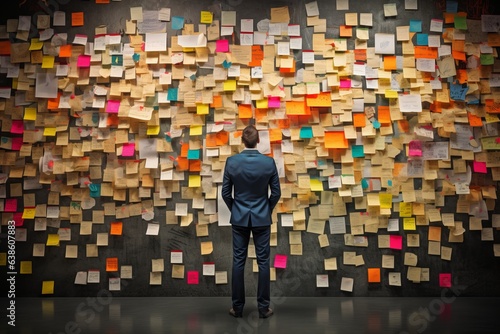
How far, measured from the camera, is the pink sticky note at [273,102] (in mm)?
4949

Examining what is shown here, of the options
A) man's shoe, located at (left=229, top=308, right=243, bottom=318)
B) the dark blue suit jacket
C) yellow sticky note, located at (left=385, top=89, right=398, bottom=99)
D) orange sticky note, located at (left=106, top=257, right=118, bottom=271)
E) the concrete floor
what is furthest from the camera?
orange sticky note, located at (left=106, top=257, right=118, bottom=271)

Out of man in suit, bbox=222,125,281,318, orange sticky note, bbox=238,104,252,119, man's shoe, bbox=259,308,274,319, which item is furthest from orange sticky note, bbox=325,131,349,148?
man's shoe, bbox=259,308,274,319

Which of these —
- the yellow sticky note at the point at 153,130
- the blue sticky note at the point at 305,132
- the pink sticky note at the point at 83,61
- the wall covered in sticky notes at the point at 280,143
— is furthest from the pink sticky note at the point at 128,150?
the blue sticky note at the point at 305,132

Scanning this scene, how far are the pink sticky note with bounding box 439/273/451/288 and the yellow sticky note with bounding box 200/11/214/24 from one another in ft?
10.0

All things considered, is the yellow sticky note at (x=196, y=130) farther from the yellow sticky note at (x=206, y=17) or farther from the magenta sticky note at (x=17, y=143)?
the magenta sticky note at (x=17, y=143)

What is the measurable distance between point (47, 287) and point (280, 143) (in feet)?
8.12

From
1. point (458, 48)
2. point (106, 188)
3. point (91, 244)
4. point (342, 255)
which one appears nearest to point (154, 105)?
point (106, 188)

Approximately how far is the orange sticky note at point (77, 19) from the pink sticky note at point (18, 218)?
1.79 meters

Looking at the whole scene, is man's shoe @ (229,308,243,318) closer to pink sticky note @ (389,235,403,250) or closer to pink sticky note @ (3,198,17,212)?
pink sticky note @ (389,235,403,250)

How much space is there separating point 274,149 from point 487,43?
211cm

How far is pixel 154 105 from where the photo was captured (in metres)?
5.03

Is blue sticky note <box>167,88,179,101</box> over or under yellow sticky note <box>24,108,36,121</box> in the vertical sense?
over

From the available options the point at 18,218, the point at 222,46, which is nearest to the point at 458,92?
the point at 222,46

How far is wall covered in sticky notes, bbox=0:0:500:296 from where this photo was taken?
4.95m
